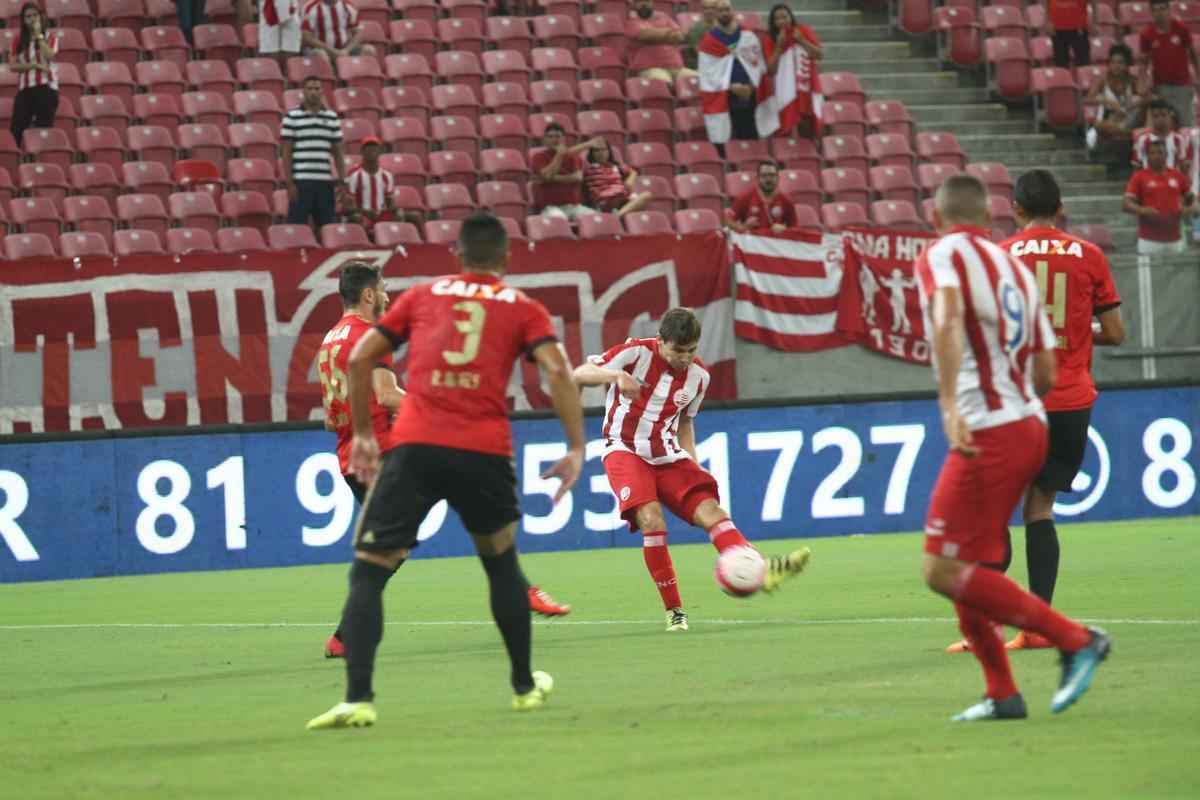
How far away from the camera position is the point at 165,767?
7.19 meters

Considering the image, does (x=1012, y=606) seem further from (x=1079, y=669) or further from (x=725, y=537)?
(x=725, y=537)

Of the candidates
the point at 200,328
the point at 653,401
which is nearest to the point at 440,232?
the point at 200,328

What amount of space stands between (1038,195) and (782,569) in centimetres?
273

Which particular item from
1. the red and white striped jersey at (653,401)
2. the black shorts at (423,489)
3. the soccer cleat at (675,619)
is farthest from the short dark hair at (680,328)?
the black shorts at (423,489)

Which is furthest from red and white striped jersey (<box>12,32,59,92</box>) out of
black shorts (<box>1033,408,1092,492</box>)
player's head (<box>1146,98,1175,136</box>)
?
black shorts (<box>1033,408,1092,492</box>)

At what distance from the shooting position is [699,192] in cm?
2305

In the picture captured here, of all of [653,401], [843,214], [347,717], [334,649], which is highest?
[843,214]

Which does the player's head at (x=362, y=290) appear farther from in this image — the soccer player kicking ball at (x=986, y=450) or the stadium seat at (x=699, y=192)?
the stadium seat at (x=699, y=192)

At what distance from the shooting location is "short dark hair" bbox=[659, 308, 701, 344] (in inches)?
460

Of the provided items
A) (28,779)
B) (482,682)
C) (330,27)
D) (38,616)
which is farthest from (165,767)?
(330,27)

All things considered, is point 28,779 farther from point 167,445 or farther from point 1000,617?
point 167,445

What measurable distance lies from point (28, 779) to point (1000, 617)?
11.3ft

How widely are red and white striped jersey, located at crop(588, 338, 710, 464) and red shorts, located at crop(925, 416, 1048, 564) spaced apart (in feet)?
15.5

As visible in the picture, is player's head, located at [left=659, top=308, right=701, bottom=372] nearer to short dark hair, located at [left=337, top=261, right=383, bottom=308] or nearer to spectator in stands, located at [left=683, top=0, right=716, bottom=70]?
short dark hair, located at [left=337, top=261, right=383, bottom=308]
